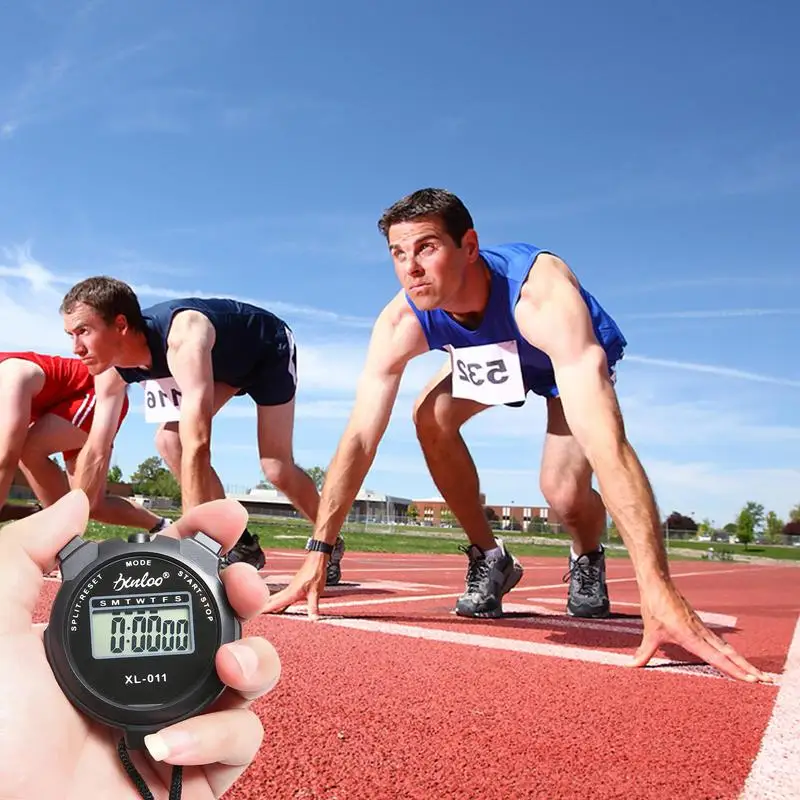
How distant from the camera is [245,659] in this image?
128 centimetres

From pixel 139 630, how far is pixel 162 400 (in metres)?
5.00

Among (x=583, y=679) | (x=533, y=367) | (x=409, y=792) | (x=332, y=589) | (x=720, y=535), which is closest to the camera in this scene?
(x=409, y=792)

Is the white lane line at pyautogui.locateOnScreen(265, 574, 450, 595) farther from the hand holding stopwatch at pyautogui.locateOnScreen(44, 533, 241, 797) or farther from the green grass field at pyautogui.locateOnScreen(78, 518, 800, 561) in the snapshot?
the hand holding stopwatch at pyautogui.locateOnScreen(44, 533, 241, 797)

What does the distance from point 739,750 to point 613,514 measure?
120 centimetres

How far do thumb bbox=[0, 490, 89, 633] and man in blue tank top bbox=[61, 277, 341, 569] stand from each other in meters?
3.52

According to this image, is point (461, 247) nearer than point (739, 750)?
No

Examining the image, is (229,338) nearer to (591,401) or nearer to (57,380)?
(57,380)

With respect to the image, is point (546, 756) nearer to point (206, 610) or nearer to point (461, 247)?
point (206, 610)

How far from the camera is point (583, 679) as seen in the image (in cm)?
280

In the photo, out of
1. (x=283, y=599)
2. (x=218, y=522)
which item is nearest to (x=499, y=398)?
(x=283, y=599)

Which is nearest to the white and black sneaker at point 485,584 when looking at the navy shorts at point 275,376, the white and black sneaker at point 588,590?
the white and black sneaker at point 588,590

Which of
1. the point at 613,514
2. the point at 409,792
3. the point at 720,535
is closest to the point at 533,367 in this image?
the point at 613,514

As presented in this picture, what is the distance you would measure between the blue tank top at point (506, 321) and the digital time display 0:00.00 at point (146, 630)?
2.92 meters

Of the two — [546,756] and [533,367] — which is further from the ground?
[533,367]
